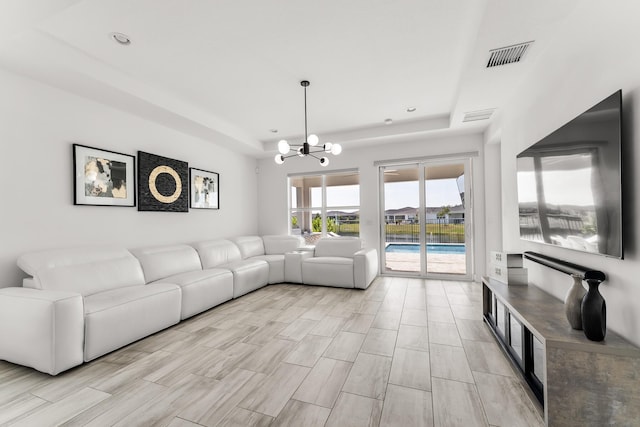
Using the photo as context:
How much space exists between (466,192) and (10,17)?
18.3ft

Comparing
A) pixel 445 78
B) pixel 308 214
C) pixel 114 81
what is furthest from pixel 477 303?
pixel 114 81

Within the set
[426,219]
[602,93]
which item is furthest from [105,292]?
[426,219]

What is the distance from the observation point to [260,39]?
96.4 inches

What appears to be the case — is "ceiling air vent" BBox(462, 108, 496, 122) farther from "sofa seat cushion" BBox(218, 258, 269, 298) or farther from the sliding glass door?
"sofa seat cushion" BBox(218, 258, 269, 298)

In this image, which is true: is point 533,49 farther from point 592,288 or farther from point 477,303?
point 477,303

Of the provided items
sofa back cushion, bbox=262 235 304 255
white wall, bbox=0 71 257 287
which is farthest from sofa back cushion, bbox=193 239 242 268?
sofa back cushion, bbox=262 235 304 255

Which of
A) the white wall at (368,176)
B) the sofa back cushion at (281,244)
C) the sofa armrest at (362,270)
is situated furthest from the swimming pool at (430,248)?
the sofa back cushion at (281,244)

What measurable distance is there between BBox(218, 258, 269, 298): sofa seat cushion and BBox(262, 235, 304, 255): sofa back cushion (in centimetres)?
83

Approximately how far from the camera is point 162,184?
13.1ft

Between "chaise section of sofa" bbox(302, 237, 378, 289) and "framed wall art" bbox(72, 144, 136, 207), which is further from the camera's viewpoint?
"chaise section of sofa" bbox(302, 237, 378, 289)

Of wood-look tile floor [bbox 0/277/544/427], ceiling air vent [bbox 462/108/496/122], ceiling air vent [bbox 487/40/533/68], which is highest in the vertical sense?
ceiling air vent [bbox 462/108/496/122]

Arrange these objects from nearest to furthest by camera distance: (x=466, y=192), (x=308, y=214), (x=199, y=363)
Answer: (x=199, y=363), (x=466, y=192), (x=308, y=214)

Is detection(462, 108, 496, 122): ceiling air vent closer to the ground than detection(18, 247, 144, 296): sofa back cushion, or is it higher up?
higher up

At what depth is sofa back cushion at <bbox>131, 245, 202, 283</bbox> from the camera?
3.36 metres
